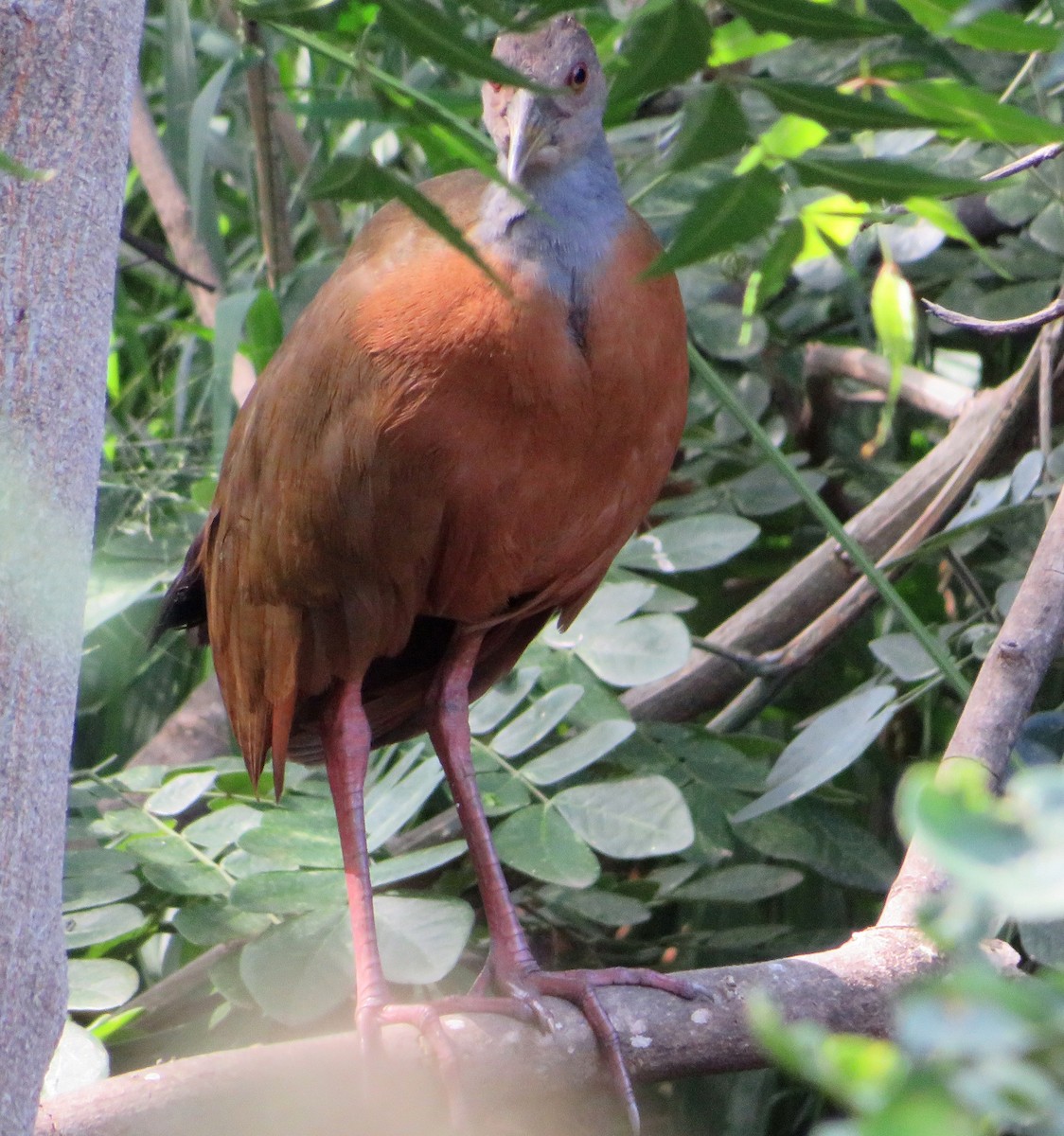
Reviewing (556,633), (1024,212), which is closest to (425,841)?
(556,633)

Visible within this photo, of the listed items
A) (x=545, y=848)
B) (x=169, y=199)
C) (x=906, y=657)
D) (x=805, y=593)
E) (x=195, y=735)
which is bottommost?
(x=195, y=735)

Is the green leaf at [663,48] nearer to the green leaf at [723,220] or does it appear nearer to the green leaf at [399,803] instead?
the green leaf at [723,220]

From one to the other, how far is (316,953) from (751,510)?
1163mm

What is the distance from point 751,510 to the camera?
8.23 ft

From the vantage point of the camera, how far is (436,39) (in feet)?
2.45

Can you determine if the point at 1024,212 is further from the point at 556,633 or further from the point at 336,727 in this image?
the point at 336,727

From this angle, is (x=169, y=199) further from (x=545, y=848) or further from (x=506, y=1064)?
(x=506, y=1064)

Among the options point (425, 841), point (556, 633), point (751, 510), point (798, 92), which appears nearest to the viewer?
point (798, 92)

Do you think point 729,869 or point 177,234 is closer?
point 729,869

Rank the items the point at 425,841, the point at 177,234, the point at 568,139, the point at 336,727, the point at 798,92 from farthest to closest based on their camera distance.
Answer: the point at 177,234 → the point at 425,841 → the point at 336,727 → the point at 568,139 → the point at 798,92

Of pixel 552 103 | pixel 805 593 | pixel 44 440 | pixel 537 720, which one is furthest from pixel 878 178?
pixel 805 593

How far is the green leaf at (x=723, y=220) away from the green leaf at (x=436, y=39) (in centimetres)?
13

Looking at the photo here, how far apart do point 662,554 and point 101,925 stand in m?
0.96

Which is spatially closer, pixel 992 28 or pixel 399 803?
pixel 992 28
